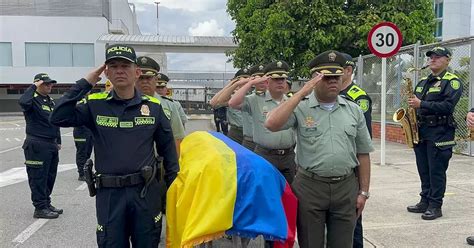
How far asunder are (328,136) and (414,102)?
8.49 feet

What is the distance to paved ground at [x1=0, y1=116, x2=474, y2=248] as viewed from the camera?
188 inches

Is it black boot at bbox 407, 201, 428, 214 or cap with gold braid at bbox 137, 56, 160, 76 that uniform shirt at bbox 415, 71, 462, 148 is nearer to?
black boot at bbox 407, 201, 428, 214

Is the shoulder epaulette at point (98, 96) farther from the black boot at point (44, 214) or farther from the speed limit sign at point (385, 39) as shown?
the speed limit sign at point (385, 39)

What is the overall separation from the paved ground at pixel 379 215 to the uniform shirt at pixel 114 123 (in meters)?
1.94

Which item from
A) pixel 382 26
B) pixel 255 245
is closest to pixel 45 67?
pixel 382 26

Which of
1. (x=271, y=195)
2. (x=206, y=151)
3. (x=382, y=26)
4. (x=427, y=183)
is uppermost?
(x=382, y=26)

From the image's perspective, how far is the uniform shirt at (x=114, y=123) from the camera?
9.94 feet

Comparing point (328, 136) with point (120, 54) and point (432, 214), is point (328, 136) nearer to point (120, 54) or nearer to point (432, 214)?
point (120, 54)

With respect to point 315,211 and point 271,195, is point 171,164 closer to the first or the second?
point 271,195

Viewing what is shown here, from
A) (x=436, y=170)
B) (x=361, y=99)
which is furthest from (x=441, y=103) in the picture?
(x=361, y=99)

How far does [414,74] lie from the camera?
10930mm

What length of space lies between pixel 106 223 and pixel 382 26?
720 cm

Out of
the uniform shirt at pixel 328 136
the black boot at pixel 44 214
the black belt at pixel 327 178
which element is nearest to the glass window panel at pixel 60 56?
the black boot at pixel 44 214

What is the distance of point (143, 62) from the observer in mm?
4703
